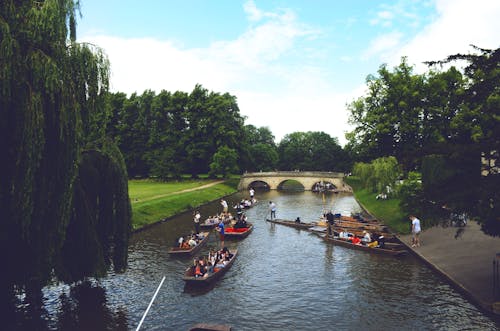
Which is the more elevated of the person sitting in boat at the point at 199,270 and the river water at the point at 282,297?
the person sitting in boat at the point at 199,270

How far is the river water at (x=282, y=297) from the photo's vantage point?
55.0 feet

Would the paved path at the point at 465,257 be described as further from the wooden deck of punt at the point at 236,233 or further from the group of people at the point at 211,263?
the wooden deck of punt at the point at 236,233

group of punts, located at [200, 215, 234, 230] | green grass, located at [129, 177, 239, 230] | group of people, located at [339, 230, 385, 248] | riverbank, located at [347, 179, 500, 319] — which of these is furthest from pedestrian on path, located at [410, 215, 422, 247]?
green grass, located at [129, 177, 239, 230]

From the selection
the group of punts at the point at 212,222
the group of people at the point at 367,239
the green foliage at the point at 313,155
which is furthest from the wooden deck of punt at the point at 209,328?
the green foliage at the point at 313,155

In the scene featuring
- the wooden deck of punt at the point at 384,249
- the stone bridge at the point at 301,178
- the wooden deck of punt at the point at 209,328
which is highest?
the stone bridge at the point at 301,178

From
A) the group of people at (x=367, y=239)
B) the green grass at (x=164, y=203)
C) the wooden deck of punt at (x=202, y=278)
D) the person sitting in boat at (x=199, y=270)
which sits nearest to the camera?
the wooden deck of punt at (x=202, y=278)

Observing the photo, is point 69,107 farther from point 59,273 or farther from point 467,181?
point 467,181

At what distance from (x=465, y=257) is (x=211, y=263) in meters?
14.9

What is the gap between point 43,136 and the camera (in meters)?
12.2

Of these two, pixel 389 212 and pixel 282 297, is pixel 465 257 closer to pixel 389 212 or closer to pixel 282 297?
pixel 282 297

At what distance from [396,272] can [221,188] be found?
53.8 meters

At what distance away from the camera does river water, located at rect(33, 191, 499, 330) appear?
16766 mm

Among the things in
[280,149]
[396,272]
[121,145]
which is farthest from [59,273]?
[280,149]

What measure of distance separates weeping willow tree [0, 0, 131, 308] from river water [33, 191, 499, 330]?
3.64 meters
